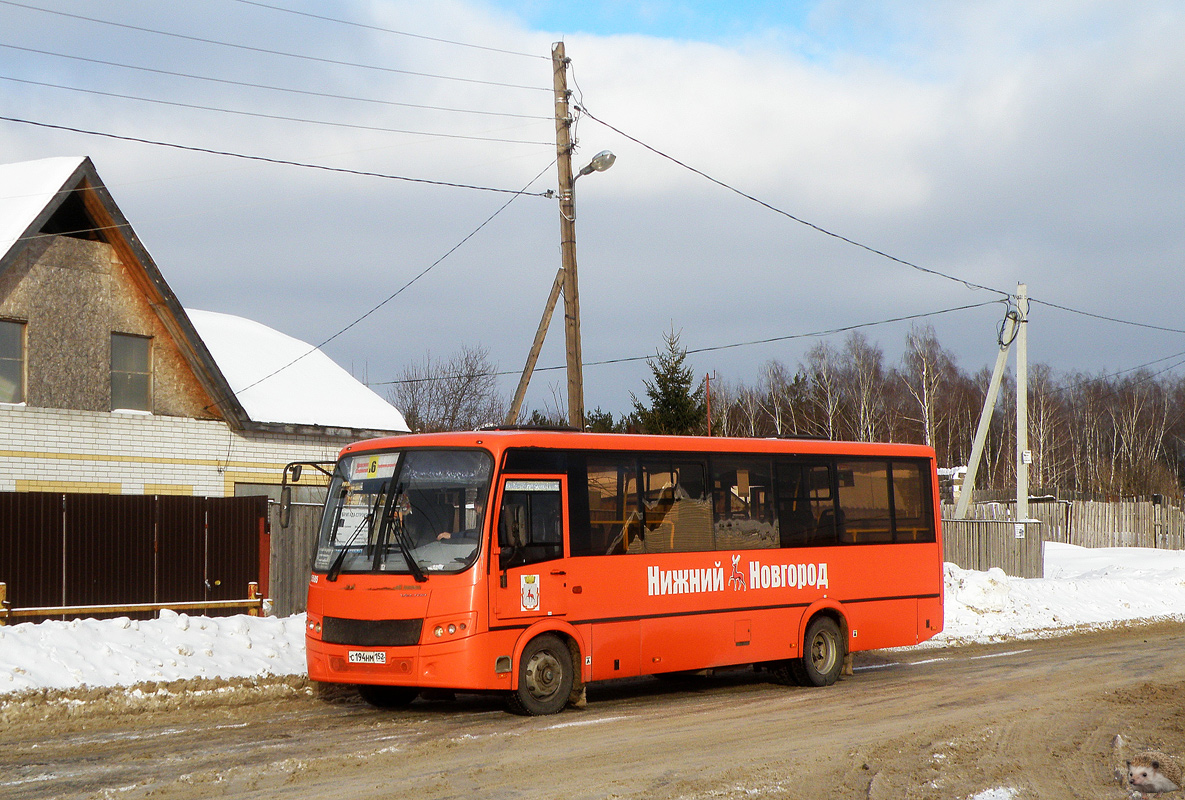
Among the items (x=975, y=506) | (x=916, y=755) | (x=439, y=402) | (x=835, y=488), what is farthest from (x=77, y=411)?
(x=975, y=506)

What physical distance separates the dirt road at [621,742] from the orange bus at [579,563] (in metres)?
0.47

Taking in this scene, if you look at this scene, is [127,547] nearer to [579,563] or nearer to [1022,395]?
[579,563]

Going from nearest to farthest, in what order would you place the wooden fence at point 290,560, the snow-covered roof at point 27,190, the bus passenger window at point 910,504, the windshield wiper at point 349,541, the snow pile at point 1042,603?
the windshield wiper at point 349,541 → the bus passenger window at point 910,504 → the wooden fence at point 290,560 → the snow-covered roof at point 27,190 → the snow pile at point 1042,603

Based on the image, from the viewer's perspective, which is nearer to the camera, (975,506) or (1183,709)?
(1183,709)

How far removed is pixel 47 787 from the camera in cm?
755

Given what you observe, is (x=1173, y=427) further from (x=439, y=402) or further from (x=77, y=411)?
(x=77, y=411)

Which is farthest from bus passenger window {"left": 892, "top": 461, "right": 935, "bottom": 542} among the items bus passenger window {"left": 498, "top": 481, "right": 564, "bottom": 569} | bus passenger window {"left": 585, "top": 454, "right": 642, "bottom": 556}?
bus passenger window {"left": 498, "top": 481, "right": 564, "bottom": 569}

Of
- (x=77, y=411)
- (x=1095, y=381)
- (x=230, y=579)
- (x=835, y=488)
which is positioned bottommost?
(x=230, y=579)

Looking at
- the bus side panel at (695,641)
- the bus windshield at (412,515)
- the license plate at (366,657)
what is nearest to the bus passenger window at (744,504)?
the bus side panel at (695,641)

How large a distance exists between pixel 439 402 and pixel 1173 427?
62.3 metres

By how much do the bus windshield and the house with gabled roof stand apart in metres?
11.0

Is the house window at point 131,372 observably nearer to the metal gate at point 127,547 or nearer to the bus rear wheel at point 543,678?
the metal gate at point 127,547

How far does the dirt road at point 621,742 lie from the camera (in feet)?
25.4

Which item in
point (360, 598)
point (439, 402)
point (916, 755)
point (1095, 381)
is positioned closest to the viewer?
point (916, 755)
